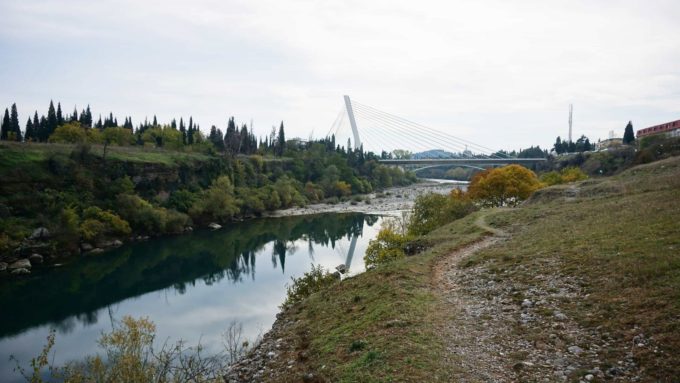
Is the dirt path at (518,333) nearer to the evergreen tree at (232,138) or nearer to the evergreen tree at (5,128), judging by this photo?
the evergreen tree at (5,128)

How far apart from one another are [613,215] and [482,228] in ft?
23.7

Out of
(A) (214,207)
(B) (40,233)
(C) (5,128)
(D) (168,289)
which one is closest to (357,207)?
(A) (214,207)

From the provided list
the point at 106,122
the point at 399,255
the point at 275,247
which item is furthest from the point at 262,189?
the point at 399,255

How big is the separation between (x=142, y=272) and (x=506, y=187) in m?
36.8

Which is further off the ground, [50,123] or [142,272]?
[50,123]

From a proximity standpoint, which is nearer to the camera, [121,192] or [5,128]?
[121,192]

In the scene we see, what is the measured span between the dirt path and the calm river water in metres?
11.0

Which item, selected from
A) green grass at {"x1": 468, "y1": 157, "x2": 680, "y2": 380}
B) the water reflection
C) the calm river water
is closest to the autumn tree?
the calm river water

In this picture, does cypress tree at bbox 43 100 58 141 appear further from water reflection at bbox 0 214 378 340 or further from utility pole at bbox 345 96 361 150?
utility pole at bbox 345 96 361 150

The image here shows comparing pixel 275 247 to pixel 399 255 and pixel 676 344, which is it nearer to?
pixel 399 255

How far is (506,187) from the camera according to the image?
44.4m

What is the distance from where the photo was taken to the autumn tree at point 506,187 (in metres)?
44.1

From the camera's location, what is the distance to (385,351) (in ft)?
33.2

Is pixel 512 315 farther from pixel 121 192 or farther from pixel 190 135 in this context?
pixel 190 135
